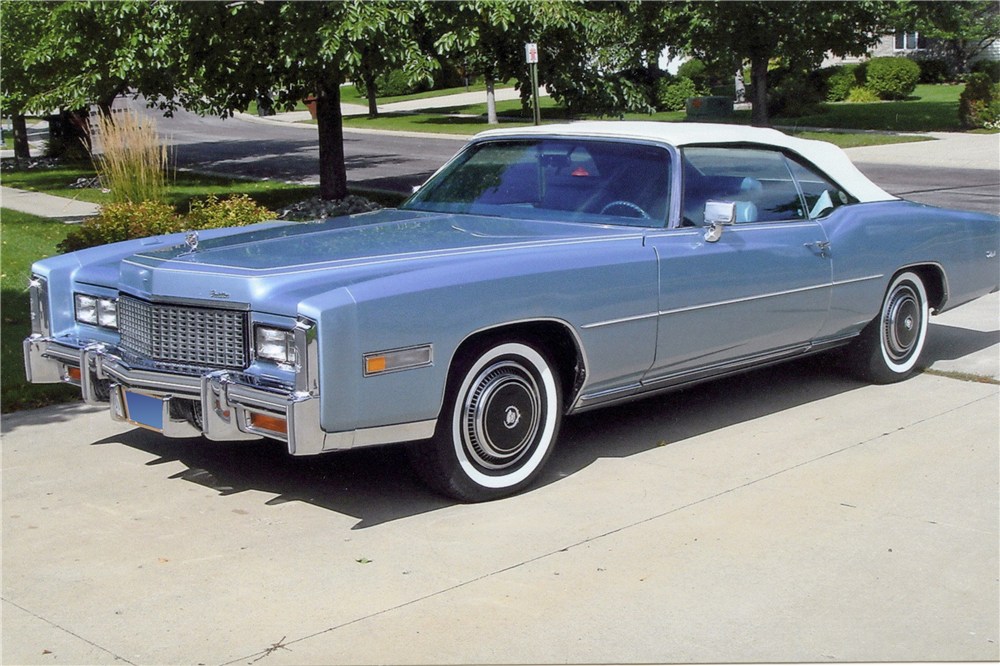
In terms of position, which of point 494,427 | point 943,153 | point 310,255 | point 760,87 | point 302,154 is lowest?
point 494,427

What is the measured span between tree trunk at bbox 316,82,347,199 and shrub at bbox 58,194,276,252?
495 cm

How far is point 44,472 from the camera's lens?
18.1 ft

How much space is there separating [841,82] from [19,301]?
33.5 m

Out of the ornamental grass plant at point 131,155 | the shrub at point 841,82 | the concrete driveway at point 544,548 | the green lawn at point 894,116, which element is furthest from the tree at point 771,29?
the concrete driveway at point 544,548

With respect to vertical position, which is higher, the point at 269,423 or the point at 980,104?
the point at 980,104

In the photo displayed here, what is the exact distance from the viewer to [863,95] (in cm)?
3806

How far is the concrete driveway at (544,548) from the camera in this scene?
3.68 m

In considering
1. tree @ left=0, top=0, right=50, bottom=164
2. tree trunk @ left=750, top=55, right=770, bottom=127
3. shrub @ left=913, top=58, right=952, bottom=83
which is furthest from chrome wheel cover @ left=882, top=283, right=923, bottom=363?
shrub @ left=913, top=58, right=952, bottom=83

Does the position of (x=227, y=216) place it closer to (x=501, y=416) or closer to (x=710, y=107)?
(x=501, y=416)

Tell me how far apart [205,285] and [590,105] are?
11267 mm

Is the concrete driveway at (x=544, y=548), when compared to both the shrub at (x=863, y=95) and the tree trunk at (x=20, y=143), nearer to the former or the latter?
the tree trunk at (x=20, y=143)

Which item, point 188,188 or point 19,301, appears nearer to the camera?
point 19,301

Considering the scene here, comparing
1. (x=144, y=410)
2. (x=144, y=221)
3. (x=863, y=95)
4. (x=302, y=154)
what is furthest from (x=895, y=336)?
(x=863, y=95)

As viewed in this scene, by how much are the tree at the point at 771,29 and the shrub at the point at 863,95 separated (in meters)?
8.49
